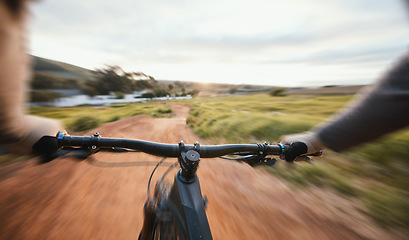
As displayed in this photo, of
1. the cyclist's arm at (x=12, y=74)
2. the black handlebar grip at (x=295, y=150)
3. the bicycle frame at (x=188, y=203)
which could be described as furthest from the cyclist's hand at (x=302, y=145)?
the cyclist's arm at (x=12, y=74)

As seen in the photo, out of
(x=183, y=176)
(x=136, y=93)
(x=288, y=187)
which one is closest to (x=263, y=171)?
(x=288, y=187)

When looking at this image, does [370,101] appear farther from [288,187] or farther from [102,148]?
[288,187]

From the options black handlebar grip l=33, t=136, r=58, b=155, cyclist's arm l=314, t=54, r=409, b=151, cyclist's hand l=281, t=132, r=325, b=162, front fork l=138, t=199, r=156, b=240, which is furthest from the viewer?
front fork l=138, t=199, r=156, b=240

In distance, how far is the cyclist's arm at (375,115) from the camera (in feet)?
2.30

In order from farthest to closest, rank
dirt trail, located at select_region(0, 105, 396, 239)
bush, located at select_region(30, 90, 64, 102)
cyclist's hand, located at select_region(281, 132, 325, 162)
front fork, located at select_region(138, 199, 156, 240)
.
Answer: bush, located at select_region(30, 90, 64, 102), dirt trail, located at select_region(0, 105, 396, 239), front fork, located at select_region(138, 199, 156, 240), cyclist's hand, located at select_region(281, 132, 325, 162)

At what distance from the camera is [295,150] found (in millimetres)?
1243

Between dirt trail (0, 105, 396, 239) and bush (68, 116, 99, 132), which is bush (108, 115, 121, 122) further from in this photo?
dirt trail (0, 105, 396, 239)

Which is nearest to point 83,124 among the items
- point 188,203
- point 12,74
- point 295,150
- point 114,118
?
point 114,118

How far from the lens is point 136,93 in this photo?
14.1 meters

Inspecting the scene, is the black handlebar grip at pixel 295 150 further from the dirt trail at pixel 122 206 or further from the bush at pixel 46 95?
the bush at pixel 46 95

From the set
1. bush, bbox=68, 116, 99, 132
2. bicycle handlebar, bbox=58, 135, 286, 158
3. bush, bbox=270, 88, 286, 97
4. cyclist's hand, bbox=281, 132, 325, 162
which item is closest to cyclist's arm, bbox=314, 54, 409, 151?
cyclist's hand, bbox=281, 132, 325, 162

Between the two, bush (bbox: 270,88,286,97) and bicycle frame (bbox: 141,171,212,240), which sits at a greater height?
bush (bbox: 270,88,286,97)

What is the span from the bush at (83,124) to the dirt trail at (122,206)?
4561 millimetres

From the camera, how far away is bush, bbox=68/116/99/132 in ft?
25.7
